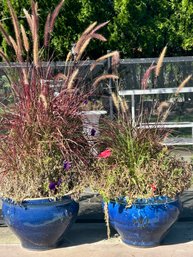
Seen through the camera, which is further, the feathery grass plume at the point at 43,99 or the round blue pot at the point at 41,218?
the round blue pot at the point at 41,218

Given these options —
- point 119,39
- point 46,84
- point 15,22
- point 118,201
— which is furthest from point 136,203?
point 119,39

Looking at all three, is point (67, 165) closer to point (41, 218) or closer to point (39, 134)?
point (39, 134)

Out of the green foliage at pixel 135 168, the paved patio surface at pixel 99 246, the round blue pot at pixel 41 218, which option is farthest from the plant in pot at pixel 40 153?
the green foliage at pixel 135 168

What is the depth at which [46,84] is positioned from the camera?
188 inches

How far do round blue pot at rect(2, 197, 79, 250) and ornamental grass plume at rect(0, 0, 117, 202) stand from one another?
0.09m

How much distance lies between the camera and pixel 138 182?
4777 millimetres

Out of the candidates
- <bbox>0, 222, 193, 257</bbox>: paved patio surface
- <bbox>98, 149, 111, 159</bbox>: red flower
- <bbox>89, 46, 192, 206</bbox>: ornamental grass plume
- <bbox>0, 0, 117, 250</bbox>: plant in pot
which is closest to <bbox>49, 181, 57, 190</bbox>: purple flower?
<bbox>0, 0, 117, 250</bbox>: plant in pot

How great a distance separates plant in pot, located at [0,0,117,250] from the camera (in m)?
4.73

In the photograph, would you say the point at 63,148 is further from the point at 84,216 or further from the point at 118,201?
the point at 84,216

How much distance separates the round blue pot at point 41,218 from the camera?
4703 mm

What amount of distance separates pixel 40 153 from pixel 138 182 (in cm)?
95

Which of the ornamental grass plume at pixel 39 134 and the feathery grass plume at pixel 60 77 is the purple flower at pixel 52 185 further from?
the feathery grass plume at pixel 60 77

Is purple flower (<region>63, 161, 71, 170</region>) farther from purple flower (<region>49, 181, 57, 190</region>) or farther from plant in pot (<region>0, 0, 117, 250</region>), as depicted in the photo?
purple flower (<region>49, 181, 57, 190</region>)

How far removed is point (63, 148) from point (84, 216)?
4.71 feet
